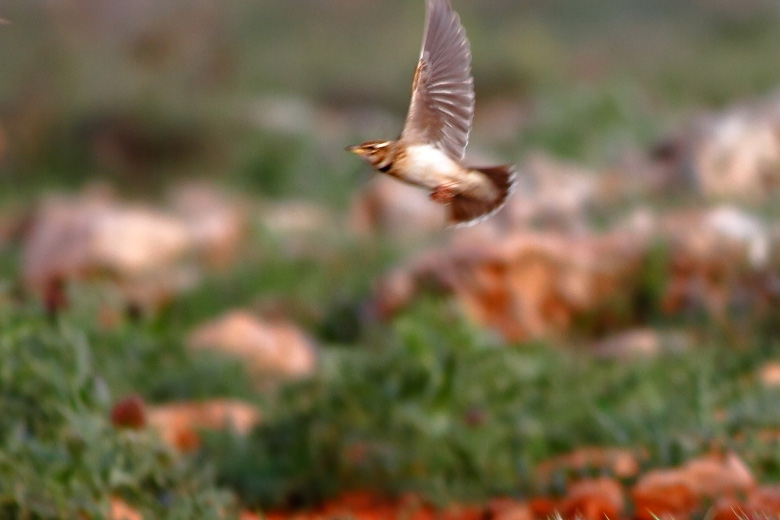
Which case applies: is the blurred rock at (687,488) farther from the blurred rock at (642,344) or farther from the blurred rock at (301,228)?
the blurred rock at (301,228)

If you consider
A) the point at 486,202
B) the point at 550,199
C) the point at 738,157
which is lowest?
the point at 486,202

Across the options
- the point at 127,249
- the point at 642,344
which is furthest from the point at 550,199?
the point at 127,249

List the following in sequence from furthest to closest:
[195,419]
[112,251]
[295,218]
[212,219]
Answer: [295,218], [212,219], [112,251], [195,419]

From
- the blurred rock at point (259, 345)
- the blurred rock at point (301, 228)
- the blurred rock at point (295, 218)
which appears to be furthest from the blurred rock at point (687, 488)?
the blurred rock at point (295, 218)

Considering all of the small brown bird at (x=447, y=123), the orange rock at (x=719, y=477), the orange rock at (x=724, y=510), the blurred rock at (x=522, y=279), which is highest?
the blurred rock at (x=522, y=279)

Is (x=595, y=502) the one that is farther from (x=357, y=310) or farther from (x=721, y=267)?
(x=357, y=310)

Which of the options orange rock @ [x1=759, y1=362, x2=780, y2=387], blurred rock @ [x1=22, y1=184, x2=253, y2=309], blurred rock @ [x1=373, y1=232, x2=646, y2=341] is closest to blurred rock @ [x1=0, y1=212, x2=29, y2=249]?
blurred rock @ [x1=22, y1=184, x2=253, y2=309]
